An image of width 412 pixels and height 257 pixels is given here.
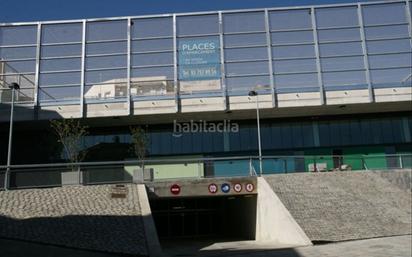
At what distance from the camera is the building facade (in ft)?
119

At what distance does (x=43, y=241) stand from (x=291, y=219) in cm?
940

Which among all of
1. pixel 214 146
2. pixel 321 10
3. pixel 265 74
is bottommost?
pixel 214 146

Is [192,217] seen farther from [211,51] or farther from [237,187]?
[211,51]

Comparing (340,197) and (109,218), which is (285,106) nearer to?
(340,197)

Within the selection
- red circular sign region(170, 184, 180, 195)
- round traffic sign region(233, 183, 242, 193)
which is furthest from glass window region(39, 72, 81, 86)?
round traffic sign region(233, 183, 242, 193)

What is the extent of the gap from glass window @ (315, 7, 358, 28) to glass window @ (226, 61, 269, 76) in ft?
18.2

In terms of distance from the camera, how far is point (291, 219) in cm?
1905

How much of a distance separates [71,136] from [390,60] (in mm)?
24683

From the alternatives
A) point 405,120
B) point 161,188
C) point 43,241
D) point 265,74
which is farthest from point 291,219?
point 405,120

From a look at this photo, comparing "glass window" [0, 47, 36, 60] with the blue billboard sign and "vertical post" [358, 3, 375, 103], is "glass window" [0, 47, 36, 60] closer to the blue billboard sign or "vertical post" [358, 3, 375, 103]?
the blue billboard sign

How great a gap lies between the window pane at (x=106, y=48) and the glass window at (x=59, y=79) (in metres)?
2.22

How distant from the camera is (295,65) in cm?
3709

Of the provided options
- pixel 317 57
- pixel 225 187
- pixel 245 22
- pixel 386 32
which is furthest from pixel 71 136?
pixel 386 32

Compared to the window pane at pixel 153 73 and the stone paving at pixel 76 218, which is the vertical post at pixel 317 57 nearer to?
the window pane at pixel 153 73
